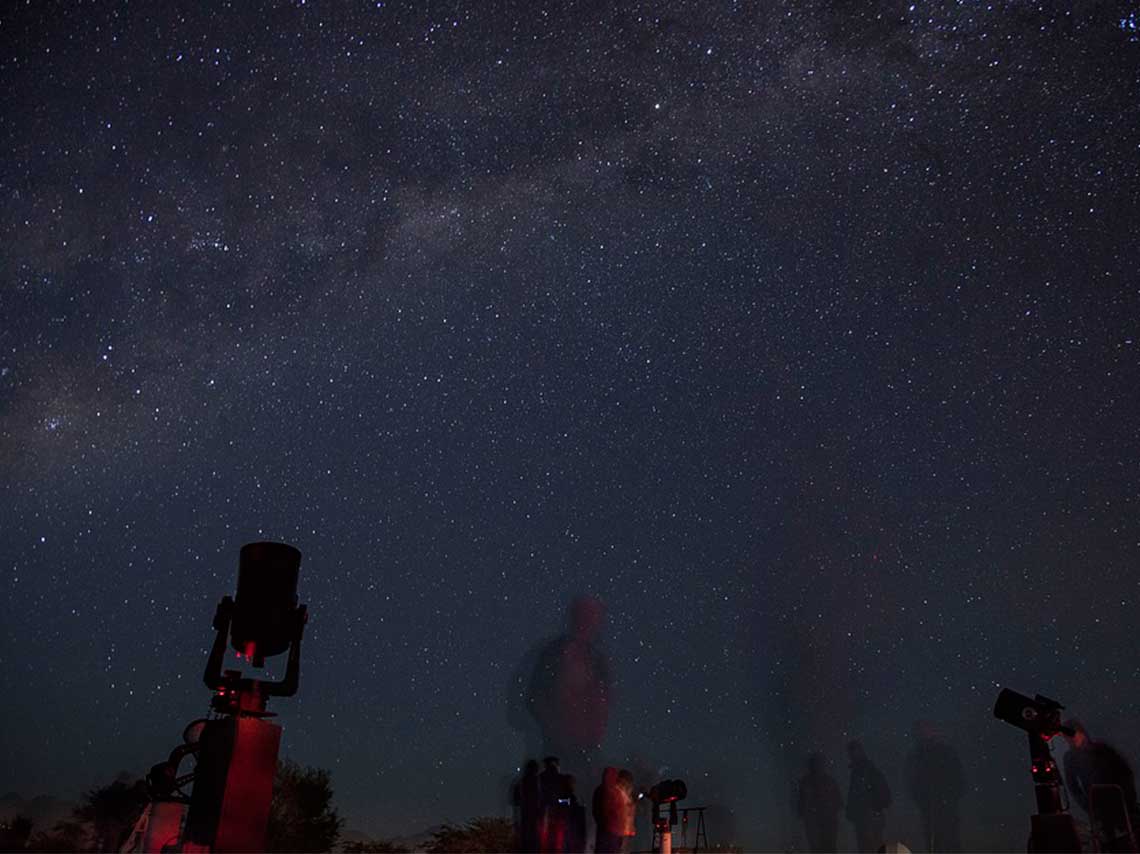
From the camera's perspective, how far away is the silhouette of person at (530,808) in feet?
46.5

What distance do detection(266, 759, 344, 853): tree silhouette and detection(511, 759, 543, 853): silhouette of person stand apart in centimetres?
1097

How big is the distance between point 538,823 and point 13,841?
59.0 ft

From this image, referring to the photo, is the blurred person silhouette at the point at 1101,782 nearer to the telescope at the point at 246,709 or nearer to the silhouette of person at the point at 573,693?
the telescope at the point at 246,709

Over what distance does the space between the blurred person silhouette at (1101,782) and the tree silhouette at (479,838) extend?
15397mm

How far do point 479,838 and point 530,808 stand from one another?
26.4 feet

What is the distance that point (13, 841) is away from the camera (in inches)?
928

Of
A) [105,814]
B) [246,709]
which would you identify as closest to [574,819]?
[246,709]

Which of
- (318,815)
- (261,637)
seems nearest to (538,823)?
(261,637)

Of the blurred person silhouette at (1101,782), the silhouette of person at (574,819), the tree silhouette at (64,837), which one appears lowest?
the tree silhouette at (64,837)

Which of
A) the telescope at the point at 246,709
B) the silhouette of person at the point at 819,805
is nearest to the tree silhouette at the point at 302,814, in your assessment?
the silhouette of person at the point at 819,805

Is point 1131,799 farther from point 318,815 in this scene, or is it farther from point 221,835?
point 318,815

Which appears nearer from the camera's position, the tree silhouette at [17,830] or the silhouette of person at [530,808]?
the silhouette of person at [530,808]

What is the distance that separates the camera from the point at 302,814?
24516 millimetres

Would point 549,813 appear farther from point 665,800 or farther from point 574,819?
point 665,800
